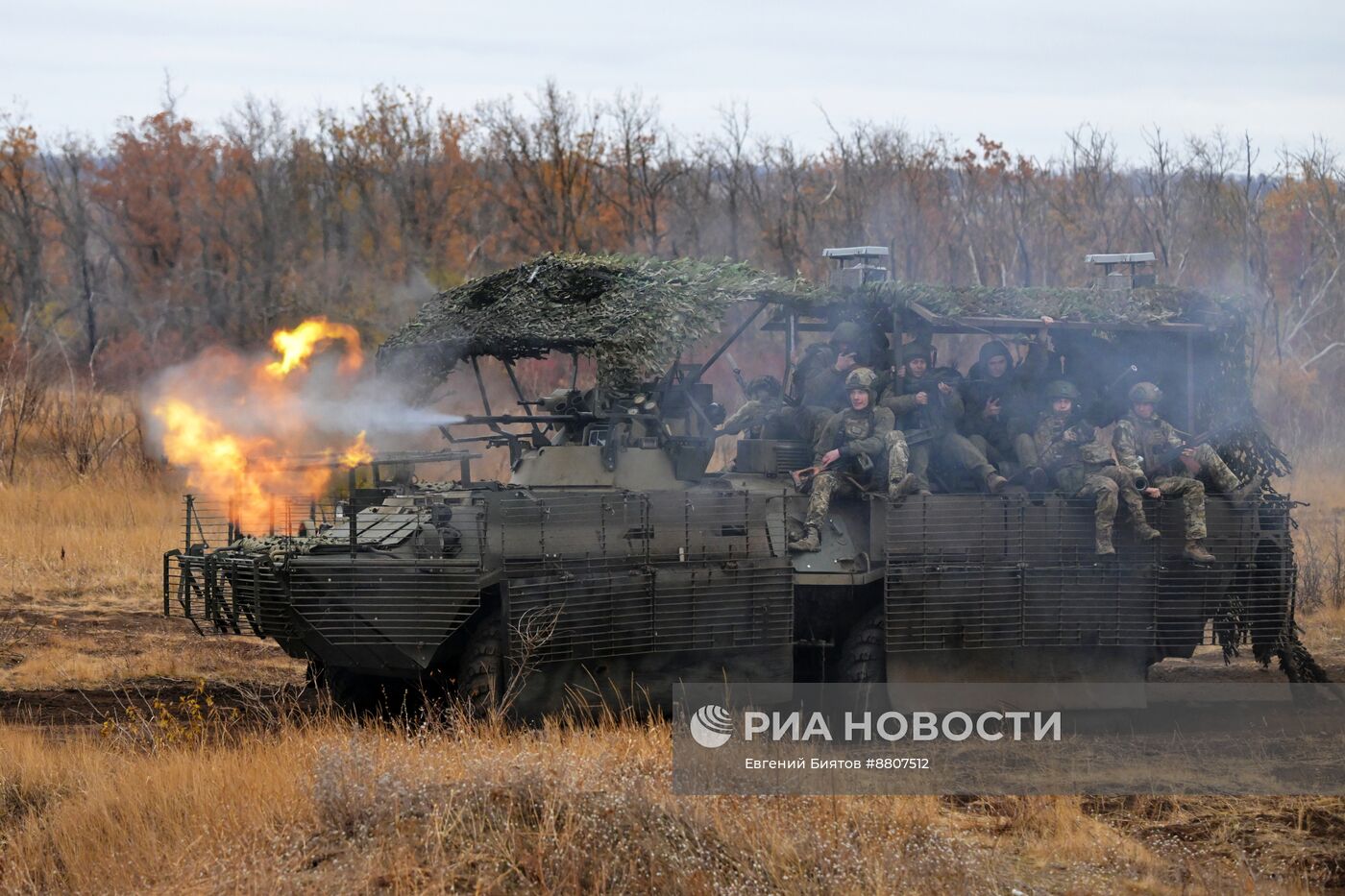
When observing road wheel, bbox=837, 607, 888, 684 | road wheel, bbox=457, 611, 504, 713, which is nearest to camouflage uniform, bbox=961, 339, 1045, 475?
road wheel, bbox=837, 607, 888, 684

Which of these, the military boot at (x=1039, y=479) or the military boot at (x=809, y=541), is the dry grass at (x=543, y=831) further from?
the military boot at (x=1039, y=479)

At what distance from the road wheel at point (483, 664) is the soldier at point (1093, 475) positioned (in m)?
4.27

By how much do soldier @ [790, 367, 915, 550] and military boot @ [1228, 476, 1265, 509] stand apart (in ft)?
8.28

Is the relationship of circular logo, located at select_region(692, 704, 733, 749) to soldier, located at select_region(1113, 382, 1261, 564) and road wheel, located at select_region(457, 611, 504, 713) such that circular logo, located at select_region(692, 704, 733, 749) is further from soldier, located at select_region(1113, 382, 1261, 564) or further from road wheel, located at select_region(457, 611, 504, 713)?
soldier, located at select_region(1113, 382, 1261, 564)

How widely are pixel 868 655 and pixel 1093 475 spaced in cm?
206

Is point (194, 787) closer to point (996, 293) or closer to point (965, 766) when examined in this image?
point (965, 766)

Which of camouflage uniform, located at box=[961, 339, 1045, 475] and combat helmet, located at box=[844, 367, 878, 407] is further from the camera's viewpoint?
camouflage uniform, located at box=[961, 339, 1045, 475]

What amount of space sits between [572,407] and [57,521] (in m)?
11.1

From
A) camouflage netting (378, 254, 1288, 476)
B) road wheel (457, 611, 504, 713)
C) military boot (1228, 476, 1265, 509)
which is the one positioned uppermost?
camouflage netting (378, 254, 1288, 476)

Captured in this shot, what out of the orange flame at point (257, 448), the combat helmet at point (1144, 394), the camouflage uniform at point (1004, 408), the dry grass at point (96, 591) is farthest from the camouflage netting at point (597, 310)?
the dry grass at point (96, 591)

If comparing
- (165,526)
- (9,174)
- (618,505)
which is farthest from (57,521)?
(9,174)

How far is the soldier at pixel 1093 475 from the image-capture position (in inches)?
470

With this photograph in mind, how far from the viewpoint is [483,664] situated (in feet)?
35.2

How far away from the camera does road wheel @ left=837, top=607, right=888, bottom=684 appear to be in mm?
11922
